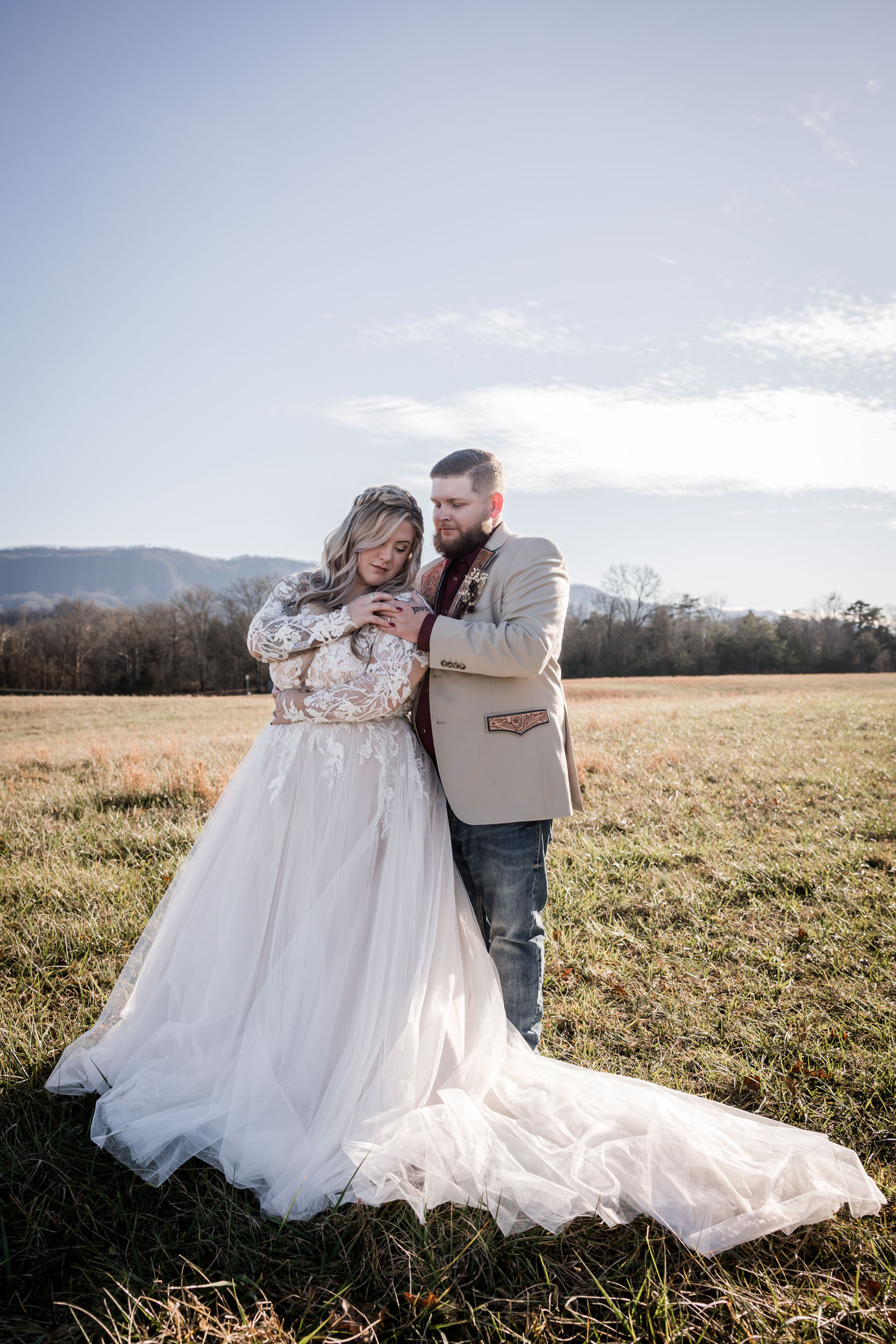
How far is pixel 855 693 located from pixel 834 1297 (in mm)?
30197

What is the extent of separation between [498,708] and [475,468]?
3.95 feet

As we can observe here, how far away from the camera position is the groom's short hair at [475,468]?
362 centimetres

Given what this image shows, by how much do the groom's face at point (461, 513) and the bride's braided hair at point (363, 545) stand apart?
12 cm

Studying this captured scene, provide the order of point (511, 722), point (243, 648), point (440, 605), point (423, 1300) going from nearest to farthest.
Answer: point (423, 1300)
point (511, 722)
point (440, 605)
point (243, 648)

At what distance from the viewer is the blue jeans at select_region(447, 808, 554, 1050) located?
3.61 meters

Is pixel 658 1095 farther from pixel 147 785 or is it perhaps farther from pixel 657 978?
pixel 147 785

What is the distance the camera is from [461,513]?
3.66 metres

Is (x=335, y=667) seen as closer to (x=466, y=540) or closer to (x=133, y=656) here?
(x=466, y=540)

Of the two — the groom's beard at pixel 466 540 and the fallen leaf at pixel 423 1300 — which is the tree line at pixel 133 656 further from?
the fallen leaf at pixel 423 1300

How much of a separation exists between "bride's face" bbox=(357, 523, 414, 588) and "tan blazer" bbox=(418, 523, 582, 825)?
0.46 meters

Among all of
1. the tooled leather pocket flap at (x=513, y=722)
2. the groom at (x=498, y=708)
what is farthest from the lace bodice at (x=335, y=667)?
the tooled leather pocket flap at (x=513, y=722)

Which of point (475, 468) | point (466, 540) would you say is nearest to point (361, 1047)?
point (466, 540)

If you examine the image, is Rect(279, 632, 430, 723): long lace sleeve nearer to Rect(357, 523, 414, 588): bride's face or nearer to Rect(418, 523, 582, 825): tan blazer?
Rect(418, 523, 582, 825): tan blazer

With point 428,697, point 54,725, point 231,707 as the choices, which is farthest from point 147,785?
point 231,707
